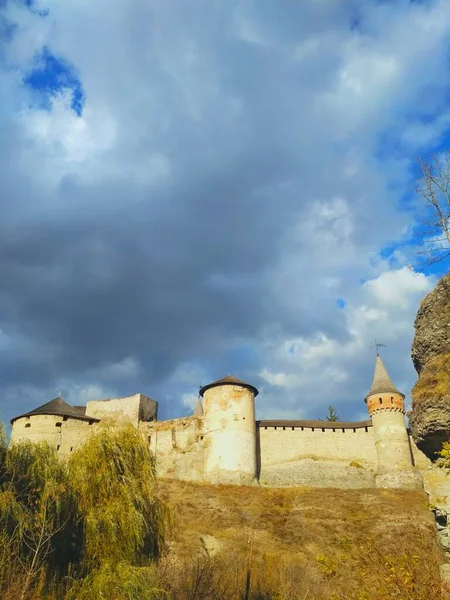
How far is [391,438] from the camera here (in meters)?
45.5

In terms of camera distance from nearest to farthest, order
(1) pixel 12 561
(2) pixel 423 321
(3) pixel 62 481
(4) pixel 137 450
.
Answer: (2) pixel 423 321, (1) pixel 12 561, (3) pixel 62 481, (4) pixel 137 450

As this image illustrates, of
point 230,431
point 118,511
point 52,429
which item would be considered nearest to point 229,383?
point 230,431

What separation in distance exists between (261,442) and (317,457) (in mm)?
4893

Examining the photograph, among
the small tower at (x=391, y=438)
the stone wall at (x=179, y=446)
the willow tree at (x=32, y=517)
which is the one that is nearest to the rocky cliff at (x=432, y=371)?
the willow tree at (x=32, y=517)

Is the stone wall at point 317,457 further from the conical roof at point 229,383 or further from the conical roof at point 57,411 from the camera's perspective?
the conical roof at point 57,411

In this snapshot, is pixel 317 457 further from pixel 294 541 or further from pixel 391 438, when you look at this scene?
pixel 294 541

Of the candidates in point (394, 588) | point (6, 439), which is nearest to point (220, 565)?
point (6, 439)

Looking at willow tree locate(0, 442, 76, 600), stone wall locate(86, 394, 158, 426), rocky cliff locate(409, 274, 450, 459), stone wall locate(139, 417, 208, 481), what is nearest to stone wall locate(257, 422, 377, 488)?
stone wall locate(139, 417, 208, 481)

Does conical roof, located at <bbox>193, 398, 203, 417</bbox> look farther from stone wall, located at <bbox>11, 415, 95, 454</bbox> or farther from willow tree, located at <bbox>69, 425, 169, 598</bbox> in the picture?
willow tree, located at <bbox>69, 425, 169, 598</bbox>

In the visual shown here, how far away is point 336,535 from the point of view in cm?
3147

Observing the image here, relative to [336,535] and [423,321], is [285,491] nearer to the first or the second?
[336,535]

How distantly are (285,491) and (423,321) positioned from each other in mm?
36366

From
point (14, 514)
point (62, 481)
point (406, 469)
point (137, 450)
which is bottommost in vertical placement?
point (14, 514)

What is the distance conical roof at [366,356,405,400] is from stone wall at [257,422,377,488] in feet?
11.2
